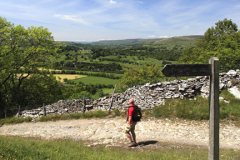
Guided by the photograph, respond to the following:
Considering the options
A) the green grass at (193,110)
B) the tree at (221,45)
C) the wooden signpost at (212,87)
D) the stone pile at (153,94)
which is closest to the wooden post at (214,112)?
the wooden signpost at (212,87)

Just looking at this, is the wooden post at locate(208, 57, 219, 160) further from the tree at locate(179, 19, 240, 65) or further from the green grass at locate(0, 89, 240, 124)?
the tree at locate(179, 19, 240, 65)

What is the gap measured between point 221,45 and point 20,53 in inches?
1213

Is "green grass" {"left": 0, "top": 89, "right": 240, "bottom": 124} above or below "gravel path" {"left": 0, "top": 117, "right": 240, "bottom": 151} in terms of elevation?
above

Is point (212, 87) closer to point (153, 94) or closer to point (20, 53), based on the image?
point (153, 94)

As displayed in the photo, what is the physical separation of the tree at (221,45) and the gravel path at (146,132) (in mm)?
15364

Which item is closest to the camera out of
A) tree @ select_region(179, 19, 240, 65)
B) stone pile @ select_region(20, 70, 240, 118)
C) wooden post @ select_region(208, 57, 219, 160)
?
wooden post @ select_region(208, 57, 219, 160)

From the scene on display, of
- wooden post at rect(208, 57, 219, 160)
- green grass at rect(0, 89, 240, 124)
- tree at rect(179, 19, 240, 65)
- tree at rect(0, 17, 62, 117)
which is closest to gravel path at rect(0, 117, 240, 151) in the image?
green grass at rect(0, 89, 240, 124)

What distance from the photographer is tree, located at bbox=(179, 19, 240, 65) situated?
2066 cm

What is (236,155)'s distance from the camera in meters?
5.71

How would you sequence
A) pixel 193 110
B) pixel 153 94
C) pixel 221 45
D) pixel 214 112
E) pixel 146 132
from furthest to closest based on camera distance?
1. pixel 221 45
2. pixel 153 94
3. pixel 193 110
4. pixel 146 132
5. pixel 214 112

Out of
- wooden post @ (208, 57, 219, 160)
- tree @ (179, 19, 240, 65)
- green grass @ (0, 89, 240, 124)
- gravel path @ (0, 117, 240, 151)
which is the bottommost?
gravel path @ (0, 117, 240, 151)

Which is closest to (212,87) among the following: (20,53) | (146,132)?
(146,132)

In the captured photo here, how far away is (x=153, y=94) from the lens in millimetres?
12867

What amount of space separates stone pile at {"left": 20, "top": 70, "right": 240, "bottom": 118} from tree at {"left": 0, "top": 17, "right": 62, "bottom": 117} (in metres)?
8.51
